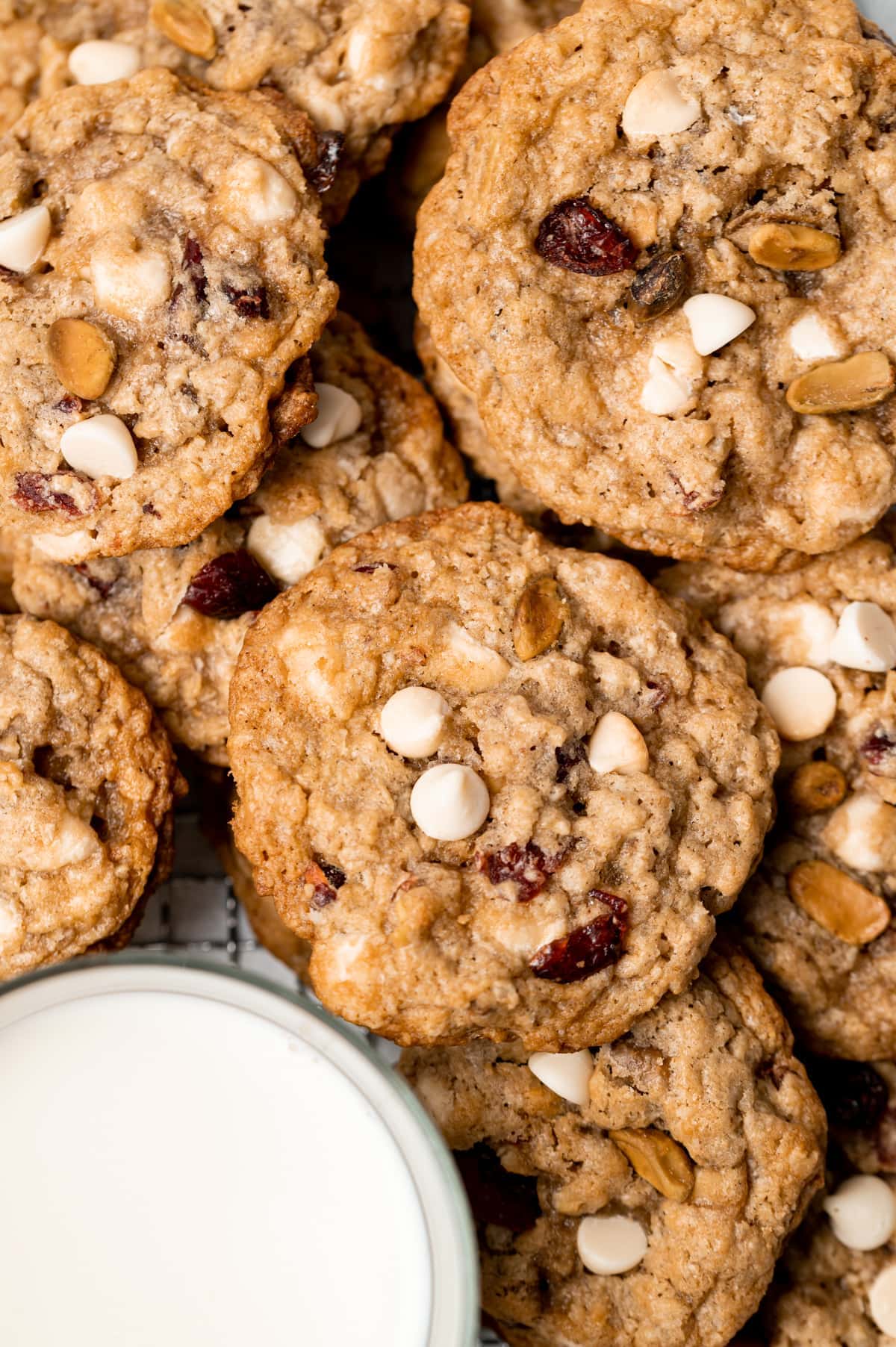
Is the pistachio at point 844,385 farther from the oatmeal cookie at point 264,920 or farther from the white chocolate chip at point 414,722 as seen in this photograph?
the oatmeal cookie at point 264,920

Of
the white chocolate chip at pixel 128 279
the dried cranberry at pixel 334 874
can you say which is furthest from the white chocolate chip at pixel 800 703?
the white chocolate chip at pixel 128 279

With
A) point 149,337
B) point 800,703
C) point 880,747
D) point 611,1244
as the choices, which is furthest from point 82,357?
point 611,1244

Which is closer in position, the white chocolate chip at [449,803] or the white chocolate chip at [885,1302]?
the white chocolate chip at [449,803]

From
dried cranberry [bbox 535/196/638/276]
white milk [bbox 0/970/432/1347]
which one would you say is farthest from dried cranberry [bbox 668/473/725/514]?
Answer: white milk [bbox 0/970/432/1347]

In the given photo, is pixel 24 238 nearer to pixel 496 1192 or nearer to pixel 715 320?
pixel 715 320

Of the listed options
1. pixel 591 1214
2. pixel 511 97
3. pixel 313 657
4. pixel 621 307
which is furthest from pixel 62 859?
pixel 511 97
